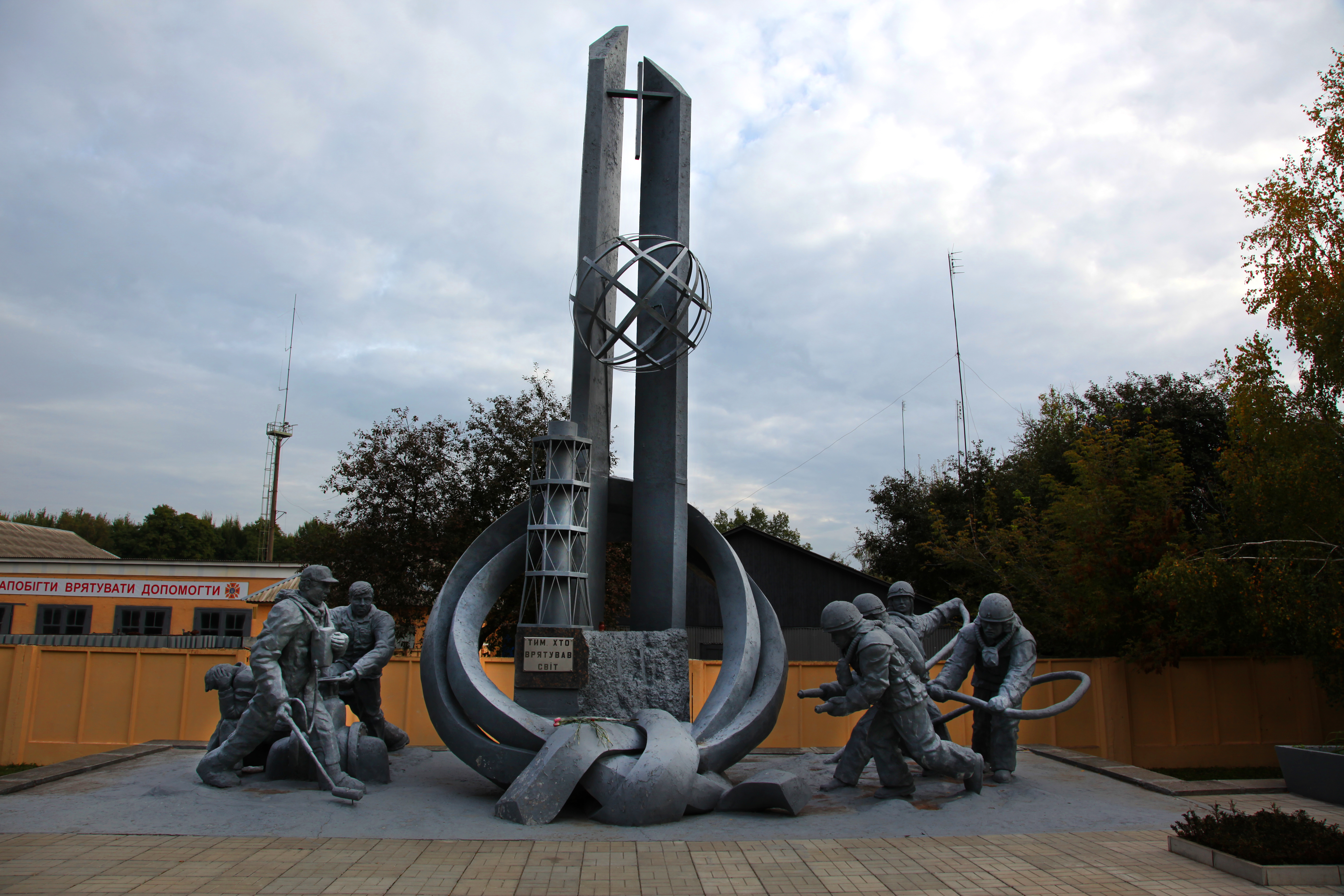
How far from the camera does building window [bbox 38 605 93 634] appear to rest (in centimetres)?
2359

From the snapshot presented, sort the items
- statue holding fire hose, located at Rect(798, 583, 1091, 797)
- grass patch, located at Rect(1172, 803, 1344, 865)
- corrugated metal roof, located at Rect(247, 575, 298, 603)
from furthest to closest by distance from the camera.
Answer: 1. corrugated metal roof, located at Rect(247, 575, 298, 603)
2. statue holding fire hose, located at Rect(798, 583, 1091, 797)
3. grass patch, located at Rect(1172, 803, 1344, 865)

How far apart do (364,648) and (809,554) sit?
15.0 metres

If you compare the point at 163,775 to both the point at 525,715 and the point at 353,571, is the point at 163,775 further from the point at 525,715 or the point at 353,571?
the point at 353,571

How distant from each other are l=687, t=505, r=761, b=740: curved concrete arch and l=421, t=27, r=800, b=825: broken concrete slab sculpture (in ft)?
0.06

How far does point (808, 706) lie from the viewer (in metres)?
12.8

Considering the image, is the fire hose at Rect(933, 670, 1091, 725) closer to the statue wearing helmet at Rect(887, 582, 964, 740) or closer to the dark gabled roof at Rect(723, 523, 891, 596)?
the statue wearing helmet at Rect(887, 582, 964, 740)

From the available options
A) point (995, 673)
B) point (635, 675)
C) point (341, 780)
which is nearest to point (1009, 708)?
point (995, 673)

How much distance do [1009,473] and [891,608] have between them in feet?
61.2

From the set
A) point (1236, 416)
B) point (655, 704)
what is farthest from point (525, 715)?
point (1236, 416)

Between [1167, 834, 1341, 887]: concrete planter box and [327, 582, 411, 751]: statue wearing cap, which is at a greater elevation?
[327, 582, 411, 751]: statue wearing cap

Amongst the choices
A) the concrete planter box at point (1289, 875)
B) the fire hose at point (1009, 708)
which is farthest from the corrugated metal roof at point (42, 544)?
the concrete planter box at point (1289, 875)

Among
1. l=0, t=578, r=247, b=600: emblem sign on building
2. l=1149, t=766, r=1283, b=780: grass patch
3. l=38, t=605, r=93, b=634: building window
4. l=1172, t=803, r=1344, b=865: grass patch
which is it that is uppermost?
l=0, t=578, r=247, b=600: emblem sign on building

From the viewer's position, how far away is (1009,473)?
2659 centimetres

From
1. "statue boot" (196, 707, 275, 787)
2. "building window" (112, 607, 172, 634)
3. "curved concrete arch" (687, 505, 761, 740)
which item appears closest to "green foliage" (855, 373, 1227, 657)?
"curved concrete arch" (687, 505, 761, 740)
